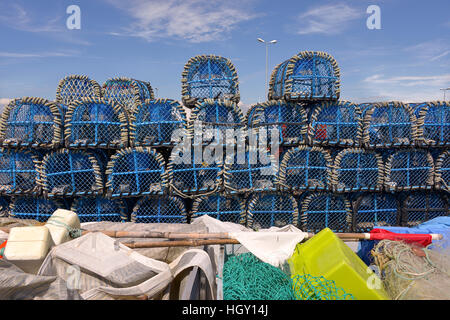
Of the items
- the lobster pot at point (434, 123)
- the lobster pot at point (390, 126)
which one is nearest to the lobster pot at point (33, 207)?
the lobster pot at point (390, 126)

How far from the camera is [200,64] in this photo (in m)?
4.62

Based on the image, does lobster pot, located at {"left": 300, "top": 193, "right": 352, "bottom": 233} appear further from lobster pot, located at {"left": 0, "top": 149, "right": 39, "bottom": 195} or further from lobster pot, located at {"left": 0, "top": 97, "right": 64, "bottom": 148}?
lobster pot, located at {"left": 0, "top": 149, "right": 39, "bottom": 195}

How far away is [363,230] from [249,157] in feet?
7.14

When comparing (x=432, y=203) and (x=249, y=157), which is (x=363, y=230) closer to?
(x=432, y=203)

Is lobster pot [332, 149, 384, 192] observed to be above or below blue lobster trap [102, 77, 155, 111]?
below

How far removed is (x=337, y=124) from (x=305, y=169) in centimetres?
86

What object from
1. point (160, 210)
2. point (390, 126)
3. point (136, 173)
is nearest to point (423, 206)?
point (390, 126)

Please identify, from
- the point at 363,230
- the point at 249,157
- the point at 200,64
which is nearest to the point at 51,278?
the point at 249,157

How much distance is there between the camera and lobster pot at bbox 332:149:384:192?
4.50 meters

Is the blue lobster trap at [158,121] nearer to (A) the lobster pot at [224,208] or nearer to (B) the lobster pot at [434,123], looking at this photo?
(A) the lobster pot at [224,208]

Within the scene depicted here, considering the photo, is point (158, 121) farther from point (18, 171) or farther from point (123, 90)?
point (18, 171)

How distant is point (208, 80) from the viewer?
4637 millimetres

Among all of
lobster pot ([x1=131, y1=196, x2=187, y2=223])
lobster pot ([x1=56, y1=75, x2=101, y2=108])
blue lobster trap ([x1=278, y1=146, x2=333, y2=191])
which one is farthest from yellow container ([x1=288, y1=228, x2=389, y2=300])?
lobster pot ([x1=56, y1=75, x2=101, y2=108])

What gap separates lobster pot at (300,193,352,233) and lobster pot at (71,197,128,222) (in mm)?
2779
